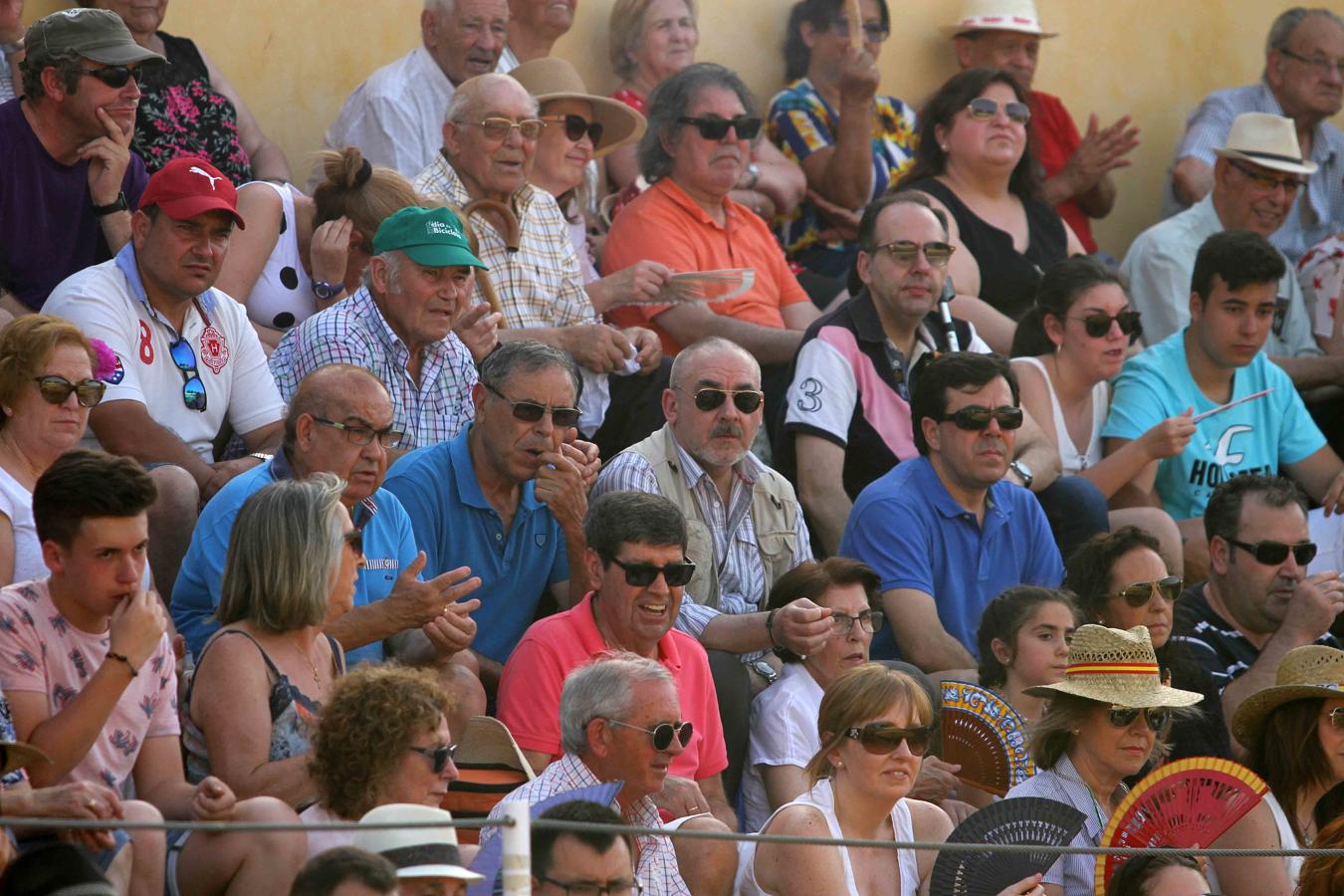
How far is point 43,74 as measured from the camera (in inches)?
247

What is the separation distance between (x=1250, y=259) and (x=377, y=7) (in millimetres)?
3653

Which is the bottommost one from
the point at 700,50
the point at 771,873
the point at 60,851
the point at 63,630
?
the point at 771,873

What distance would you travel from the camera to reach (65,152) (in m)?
6.36

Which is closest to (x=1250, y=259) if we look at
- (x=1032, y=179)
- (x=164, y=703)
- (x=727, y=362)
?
(x=1032, y=179)

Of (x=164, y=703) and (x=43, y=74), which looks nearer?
(x=164, y=703)

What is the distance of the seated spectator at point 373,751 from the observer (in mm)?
4152

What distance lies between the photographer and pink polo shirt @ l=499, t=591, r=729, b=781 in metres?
5.21

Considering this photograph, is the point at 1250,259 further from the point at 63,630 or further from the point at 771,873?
the point at 63,630

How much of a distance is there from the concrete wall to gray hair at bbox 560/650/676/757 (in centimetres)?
407

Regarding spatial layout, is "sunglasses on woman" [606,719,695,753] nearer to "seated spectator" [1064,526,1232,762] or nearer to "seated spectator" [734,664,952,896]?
"seated spectator" [734,664,952,896]

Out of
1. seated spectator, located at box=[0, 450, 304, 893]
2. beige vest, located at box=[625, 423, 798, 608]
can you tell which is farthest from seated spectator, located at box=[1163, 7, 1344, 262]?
seated spectator, located at box=[0, 450, 304, 893]

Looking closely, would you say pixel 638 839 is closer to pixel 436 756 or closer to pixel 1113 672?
pixel 436 756

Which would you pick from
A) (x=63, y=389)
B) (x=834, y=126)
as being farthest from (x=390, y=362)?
(x=834, y=126)

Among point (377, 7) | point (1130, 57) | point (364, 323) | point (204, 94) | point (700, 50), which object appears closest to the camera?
point (364, 323)
